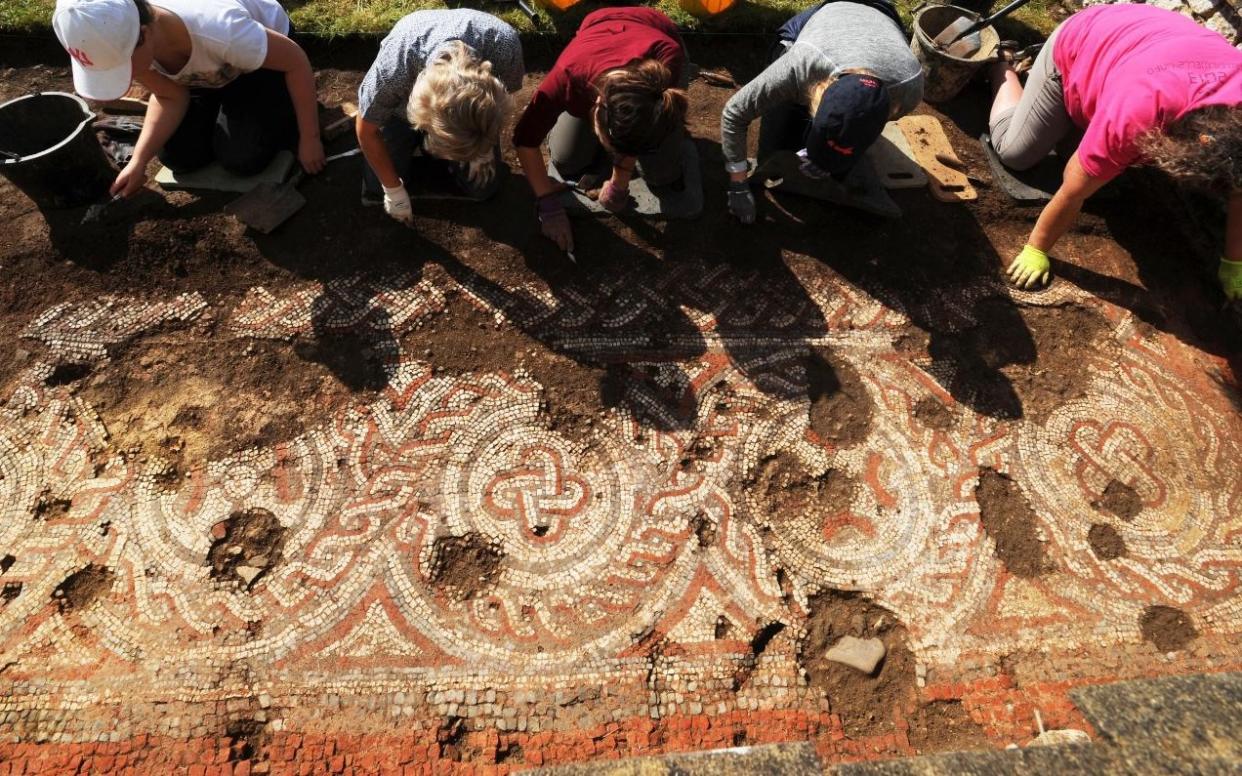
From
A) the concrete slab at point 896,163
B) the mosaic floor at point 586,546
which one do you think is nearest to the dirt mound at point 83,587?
the mosaic floor at point 586,546

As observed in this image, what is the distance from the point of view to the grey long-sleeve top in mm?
3178

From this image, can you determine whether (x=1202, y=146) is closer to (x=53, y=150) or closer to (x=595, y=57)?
(x=595, y=57)

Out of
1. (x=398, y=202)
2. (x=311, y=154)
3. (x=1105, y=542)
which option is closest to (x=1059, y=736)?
(x=1105, y=542)

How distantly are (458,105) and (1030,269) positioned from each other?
3480mm

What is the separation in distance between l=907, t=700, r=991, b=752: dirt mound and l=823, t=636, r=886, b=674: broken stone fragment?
26cm

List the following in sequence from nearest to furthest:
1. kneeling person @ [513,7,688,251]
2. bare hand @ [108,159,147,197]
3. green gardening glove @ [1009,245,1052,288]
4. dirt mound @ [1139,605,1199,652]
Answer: kneeling person @ [513,7,688,251] → dirt mound @ [1139,605,1199,652] → bare hand @ [108,159,147,197] → green gardening glove @ [1009,245,1052,288]

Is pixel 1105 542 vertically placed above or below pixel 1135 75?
below

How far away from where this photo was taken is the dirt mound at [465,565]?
2928 millimetres

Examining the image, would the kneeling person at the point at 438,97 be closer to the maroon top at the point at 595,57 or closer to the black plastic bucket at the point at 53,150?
the maroon top at the point at 595,57

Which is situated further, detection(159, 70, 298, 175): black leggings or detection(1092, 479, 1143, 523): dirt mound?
detection(159, 70, 298, 175): black leggings

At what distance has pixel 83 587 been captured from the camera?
2.86 m

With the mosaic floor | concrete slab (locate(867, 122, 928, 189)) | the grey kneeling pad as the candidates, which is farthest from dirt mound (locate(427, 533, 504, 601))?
concrete slab (locate(867, 122, 928, 189))

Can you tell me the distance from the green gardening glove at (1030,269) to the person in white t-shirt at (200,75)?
445 cm

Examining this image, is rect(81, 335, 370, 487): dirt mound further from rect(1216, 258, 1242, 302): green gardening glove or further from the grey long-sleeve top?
rect(1216, 258, 1242, 302): green gardening glove
